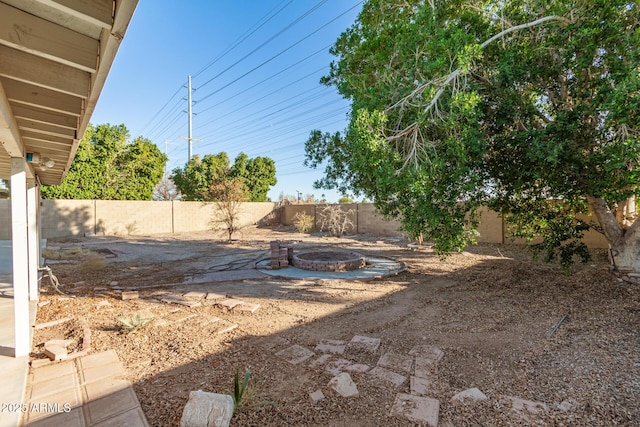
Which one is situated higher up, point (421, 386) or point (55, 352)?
point (55, 352)

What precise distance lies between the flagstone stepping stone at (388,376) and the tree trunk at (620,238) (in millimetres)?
5093

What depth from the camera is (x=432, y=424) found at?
82.4 inches

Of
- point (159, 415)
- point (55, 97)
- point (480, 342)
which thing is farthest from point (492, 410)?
point (55, 97)

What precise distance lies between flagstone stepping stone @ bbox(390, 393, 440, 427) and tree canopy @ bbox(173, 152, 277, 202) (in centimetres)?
1810

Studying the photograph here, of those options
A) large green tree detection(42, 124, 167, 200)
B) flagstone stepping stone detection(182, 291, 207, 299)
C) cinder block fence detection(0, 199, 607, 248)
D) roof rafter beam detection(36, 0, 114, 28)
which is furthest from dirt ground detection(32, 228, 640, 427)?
large green tree detection(42, 124, 167, 200)

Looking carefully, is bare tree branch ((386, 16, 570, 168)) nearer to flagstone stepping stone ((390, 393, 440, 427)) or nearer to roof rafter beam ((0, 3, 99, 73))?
flagstone stepping stone ((390, 393, 440, 427))

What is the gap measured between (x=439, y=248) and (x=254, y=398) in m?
3.63

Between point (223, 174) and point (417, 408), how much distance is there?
748 inches

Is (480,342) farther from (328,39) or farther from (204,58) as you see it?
(204,58)

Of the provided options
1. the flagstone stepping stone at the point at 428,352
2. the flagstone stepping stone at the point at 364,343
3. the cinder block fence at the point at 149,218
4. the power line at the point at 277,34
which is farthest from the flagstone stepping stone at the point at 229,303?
the power line at the point at 277,34

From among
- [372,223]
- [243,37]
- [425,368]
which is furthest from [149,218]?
[425,368]

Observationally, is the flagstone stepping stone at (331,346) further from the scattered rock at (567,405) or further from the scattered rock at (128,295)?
the scattered rock at (128,295)

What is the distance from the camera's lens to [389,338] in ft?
11.7

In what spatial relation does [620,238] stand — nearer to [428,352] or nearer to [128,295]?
[428,352]
